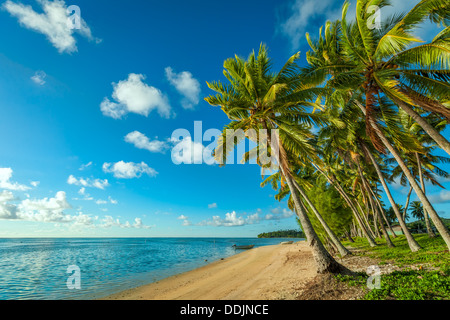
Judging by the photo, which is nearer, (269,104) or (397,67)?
(397,67)

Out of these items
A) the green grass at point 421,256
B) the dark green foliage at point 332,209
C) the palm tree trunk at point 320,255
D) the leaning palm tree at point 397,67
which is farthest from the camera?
the dark green foliage at point 332,209

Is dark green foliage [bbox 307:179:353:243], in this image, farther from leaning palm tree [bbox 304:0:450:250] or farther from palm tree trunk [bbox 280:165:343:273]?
palm tree trunk [bbox 280:165:343:273]

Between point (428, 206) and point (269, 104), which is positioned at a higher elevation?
point (269, 104)

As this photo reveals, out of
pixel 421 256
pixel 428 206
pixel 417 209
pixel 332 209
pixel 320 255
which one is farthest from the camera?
pixel 417 209

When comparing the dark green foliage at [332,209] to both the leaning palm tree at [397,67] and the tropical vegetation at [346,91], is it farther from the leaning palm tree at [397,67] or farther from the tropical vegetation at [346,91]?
the leaning palm tree at [397,67]

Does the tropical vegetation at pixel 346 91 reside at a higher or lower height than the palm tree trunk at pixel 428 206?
higher

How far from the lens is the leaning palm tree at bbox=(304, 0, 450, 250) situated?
680cm

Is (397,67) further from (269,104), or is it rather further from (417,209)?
(417,209)

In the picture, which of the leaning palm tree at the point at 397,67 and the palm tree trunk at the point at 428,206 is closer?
the leaning palm tree at the point at 397,67

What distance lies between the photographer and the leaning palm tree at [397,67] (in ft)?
22.3

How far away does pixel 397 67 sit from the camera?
855 cm

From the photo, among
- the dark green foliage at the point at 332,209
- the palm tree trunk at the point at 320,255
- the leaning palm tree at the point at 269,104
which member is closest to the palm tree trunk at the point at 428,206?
the leaning palm tree at the point at 269,104

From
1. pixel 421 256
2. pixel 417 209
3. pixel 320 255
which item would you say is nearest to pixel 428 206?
pixel 421 256
